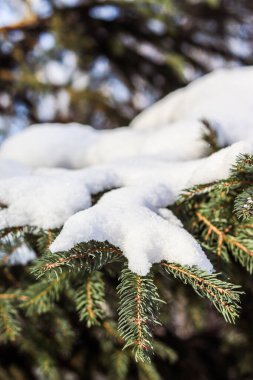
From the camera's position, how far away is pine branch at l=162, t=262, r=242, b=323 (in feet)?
2.68

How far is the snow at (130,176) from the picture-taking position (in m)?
0.93

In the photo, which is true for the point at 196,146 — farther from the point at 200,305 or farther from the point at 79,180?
the point at 200,305

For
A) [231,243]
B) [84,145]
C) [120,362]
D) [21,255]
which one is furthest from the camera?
[84,145]

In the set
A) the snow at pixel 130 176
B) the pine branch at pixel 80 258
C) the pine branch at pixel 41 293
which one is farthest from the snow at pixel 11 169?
the pine branch at pixel 80 258

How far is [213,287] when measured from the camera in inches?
32.9

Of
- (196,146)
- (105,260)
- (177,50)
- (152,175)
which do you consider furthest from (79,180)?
(177,50)

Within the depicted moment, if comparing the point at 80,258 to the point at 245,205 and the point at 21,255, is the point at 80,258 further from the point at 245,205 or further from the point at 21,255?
the point at 21,255

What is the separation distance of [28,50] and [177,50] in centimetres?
148

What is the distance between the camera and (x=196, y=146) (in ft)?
4.88

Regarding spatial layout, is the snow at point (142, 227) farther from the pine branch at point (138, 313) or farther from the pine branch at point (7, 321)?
the pine branch at point (7, 321)

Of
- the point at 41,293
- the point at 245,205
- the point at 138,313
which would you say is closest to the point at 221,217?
the point at 245,205

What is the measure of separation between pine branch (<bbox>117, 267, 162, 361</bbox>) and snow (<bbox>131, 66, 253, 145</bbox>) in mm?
741

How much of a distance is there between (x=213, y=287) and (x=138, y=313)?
190mm

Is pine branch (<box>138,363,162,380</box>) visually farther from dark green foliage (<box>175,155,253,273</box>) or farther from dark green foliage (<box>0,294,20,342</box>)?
dark green foliage (<box>175,155,253,273</box>)
